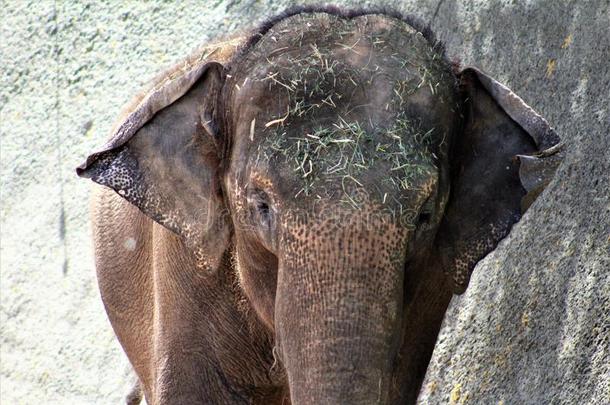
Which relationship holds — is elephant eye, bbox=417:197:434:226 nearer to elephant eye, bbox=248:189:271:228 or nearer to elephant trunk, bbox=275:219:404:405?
elephant trunk, bbox=275:219:404:405

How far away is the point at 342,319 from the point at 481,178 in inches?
39.6

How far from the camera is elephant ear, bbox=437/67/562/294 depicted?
4.63 m

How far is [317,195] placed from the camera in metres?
3.99

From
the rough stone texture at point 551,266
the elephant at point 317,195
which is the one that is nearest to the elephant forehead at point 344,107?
the elephant at point 317,195

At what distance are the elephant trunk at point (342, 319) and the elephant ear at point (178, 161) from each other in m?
0.68

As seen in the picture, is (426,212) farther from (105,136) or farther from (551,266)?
(105,136)

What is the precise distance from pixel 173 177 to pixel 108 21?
448 cm

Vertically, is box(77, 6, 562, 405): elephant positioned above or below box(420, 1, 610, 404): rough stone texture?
above

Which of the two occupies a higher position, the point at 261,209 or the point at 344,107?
the point at 344,107

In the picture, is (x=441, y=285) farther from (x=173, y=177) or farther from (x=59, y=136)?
(x=59, y=136)

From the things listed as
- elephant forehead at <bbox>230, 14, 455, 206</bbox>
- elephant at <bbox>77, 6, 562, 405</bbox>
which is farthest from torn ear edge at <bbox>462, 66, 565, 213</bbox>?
elephant forehead at <bbox>230, 14, 455, 206</bbox>

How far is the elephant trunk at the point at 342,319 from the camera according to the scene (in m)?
3.83

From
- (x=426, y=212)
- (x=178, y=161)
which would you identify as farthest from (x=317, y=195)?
(x=178, y=161)

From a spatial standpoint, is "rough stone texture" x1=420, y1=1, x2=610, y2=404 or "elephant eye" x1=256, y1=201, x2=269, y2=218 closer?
"elephant eye" x1=256, y1=201, x2=269, y2=218
